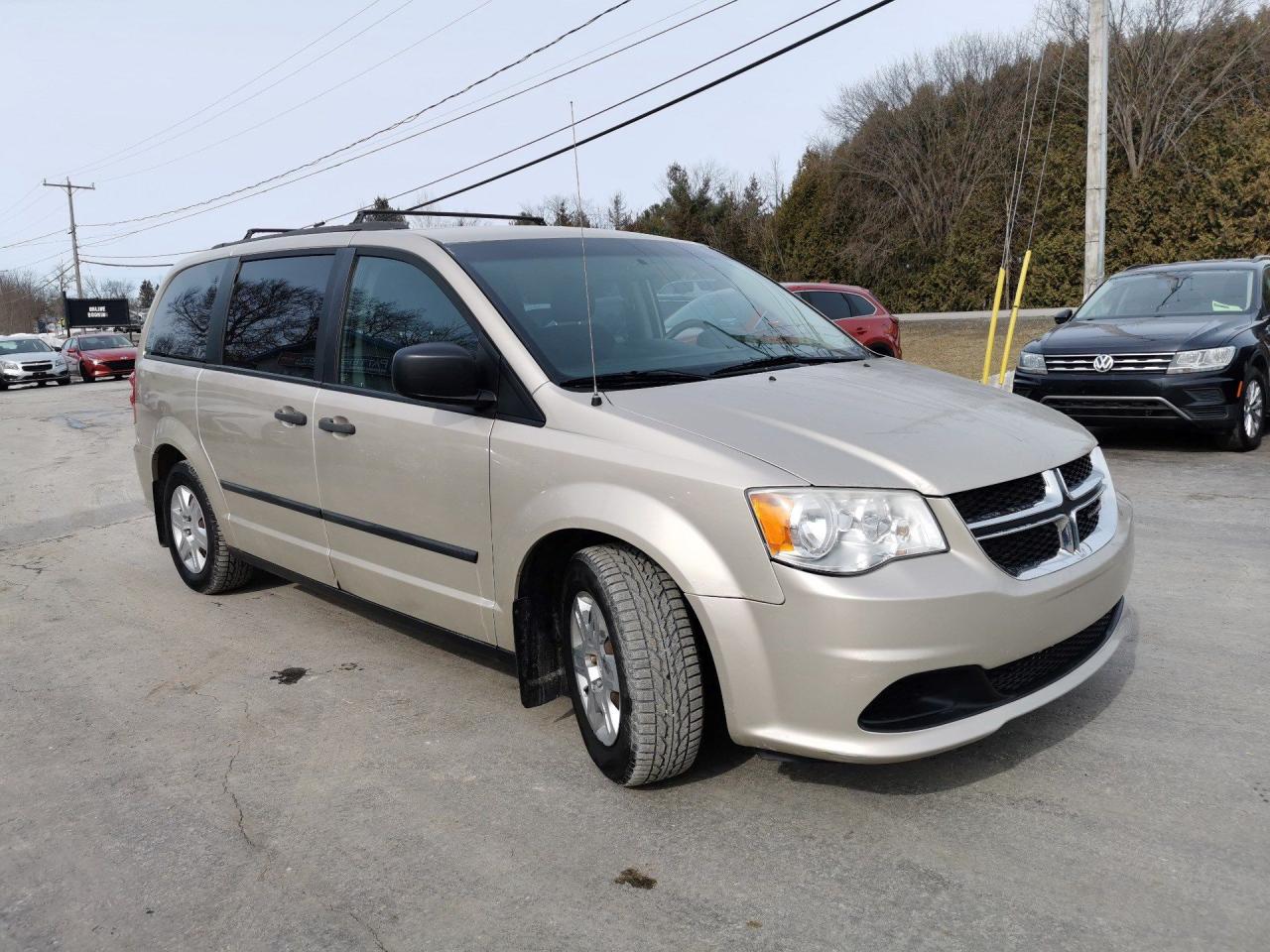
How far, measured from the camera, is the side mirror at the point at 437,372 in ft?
11.6

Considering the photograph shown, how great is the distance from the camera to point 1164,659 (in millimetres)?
4250

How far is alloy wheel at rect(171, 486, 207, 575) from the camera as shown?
18.7 feet

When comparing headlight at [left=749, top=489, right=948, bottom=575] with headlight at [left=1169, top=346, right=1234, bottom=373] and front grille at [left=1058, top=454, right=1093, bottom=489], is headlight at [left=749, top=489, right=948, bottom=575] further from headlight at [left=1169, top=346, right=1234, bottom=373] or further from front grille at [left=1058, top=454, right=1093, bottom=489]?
headlight at [left=1169, top=346, right=1234, bottom=373]

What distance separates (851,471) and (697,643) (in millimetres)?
688

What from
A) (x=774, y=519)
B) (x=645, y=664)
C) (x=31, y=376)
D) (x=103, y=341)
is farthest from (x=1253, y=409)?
(x=103, y=341)

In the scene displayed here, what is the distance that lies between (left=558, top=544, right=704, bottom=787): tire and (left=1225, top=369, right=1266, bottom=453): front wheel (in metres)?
7.32

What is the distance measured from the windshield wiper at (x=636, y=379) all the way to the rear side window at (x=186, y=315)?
2663mm

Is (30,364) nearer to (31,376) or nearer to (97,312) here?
(31,376)

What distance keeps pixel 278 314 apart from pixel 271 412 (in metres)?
0.46

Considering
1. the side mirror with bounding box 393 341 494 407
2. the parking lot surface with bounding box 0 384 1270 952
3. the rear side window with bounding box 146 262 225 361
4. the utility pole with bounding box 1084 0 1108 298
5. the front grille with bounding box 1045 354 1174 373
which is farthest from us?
the utility pole with bounding box 1084 0 1108 298

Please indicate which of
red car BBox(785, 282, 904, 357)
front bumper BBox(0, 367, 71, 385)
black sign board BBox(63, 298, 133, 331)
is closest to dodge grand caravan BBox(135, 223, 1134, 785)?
red car BBox(785, 282, 904, 357)

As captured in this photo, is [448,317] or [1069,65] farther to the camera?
[1069,65]

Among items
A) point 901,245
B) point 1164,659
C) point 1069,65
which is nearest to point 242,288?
point 1164,659

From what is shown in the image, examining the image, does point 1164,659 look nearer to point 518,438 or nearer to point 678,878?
point 678,878
